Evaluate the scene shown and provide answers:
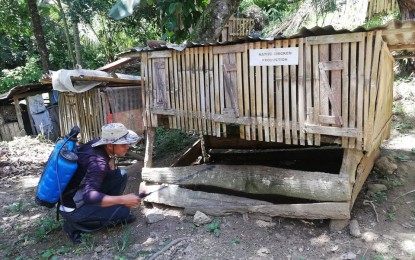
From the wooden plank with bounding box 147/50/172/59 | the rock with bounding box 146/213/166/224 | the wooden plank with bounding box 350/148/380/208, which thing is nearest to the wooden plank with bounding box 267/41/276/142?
the wooden plank with bounding box 350/148/380/208

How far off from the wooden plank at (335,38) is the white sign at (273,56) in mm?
207

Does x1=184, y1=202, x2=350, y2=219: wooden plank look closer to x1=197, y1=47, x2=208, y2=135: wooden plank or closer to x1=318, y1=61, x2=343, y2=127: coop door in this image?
x1=318, y1=61, x2=343, y2=127: coop door

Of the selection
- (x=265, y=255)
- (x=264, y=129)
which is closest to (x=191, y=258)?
→ (x=265, y=255)

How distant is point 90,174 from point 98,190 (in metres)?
0.21

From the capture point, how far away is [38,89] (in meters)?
12.2

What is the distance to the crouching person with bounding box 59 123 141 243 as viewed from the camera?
3.89 meters

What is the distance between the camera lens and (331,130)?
392cm

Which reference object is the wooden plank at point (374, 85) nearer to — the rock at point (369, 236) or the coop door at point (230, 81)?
the rock at point (369, 236)

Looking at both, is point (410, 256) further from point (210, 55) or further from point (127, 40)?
point (127, 40)

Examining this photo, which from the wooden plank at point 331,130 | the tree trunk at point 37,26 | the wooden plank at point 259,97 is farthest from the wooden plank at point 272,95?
the tree trunk at point 37,26

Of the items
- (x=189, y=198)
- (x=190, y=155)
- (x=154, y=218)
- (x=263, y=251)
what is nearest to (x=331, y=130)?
(x=263, y=251)

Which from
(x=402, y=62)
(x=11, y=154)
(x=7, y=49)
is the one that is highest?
(x=7, y=49)

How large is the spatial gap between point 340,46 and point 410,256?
238cm

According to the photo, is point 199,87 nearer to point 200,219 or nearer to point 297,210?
point 200,219
